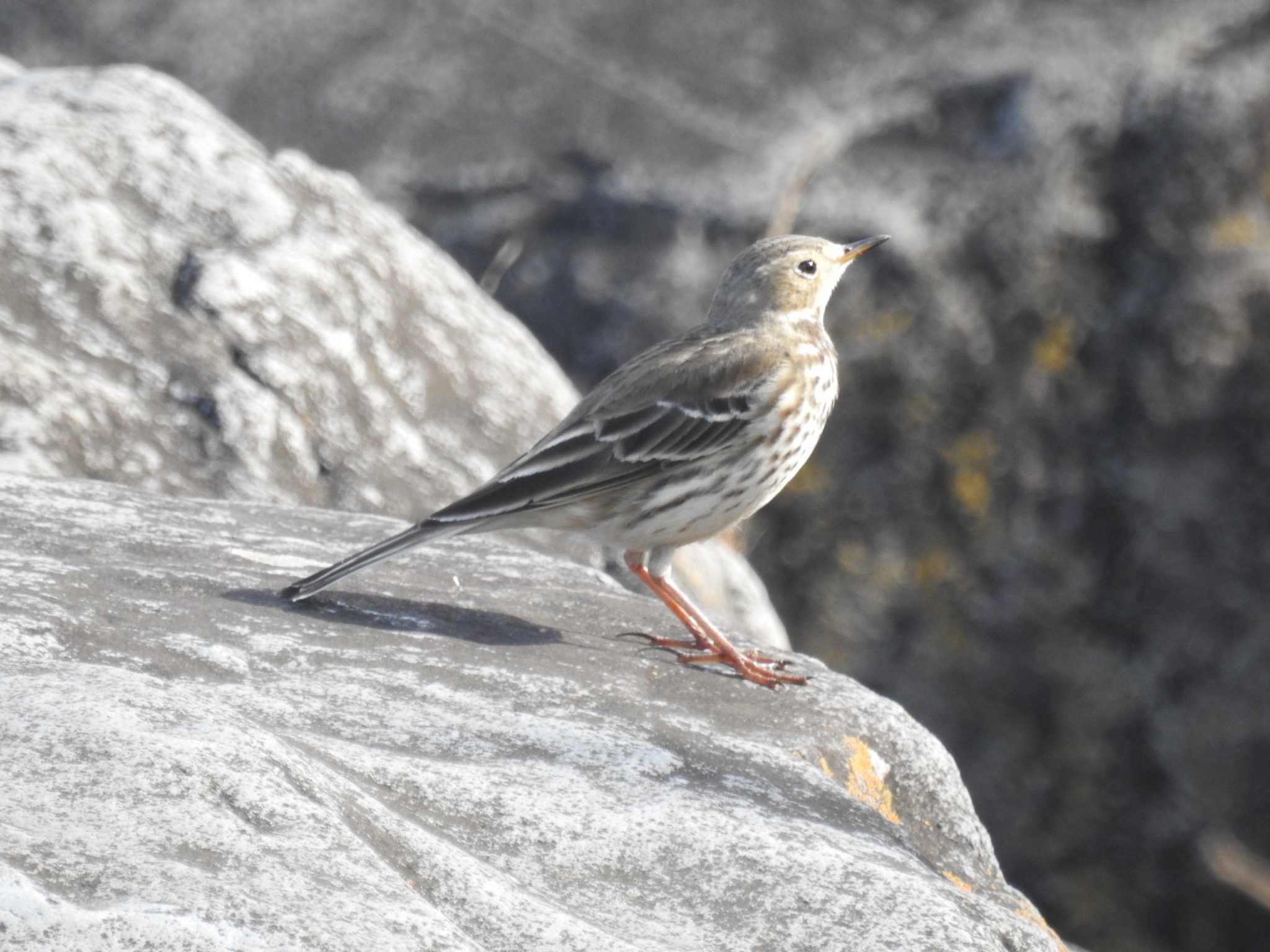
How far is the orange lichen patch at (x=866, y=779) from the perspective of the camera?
11.1 feet

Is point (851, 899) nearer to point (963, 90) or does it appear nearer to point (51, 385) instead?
point (51, 385)

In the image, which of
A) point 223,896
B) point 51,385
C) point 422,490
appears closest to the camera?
point 223,896

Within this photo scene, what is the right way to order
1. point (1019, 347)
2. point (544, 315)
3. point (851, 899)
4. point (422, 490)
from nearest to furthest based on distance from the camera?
1. point (851, 899)
2. point (422, 490)
3. point (1019, 347)
4. point (544, 315)

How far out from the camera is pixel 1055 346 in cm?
664

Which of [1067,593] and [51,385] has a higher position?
[1067,593]

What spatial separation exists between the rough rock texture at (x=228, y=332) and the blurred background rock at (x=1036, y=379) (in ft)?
3.10

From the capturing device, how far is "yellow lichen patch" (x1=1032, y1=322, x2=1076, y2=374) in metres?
6.63

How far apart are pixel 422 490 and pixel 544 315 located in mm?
1950


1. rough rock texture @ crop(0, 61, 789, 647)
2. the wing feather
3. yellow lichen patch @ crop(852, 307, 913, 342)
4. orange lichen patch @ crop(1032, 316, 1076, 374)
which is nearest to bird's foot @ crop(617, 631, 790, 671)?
the wing feather

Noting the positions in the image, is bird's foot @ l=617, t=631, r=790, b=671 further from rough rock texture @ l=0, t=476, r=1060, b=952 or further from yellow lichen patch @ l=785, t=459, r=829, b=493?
yellow lichen patch @ l=785, t=459, r=829, b=493

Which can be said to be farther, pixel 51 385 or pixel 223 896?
pixel 51 385

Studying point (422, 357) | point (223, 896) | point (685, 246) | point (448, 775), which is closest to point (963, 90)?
point (685, 246)

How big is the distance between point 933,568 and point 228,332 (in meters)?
3.01

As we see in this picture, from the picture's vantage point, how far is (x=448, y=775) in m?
2.87
